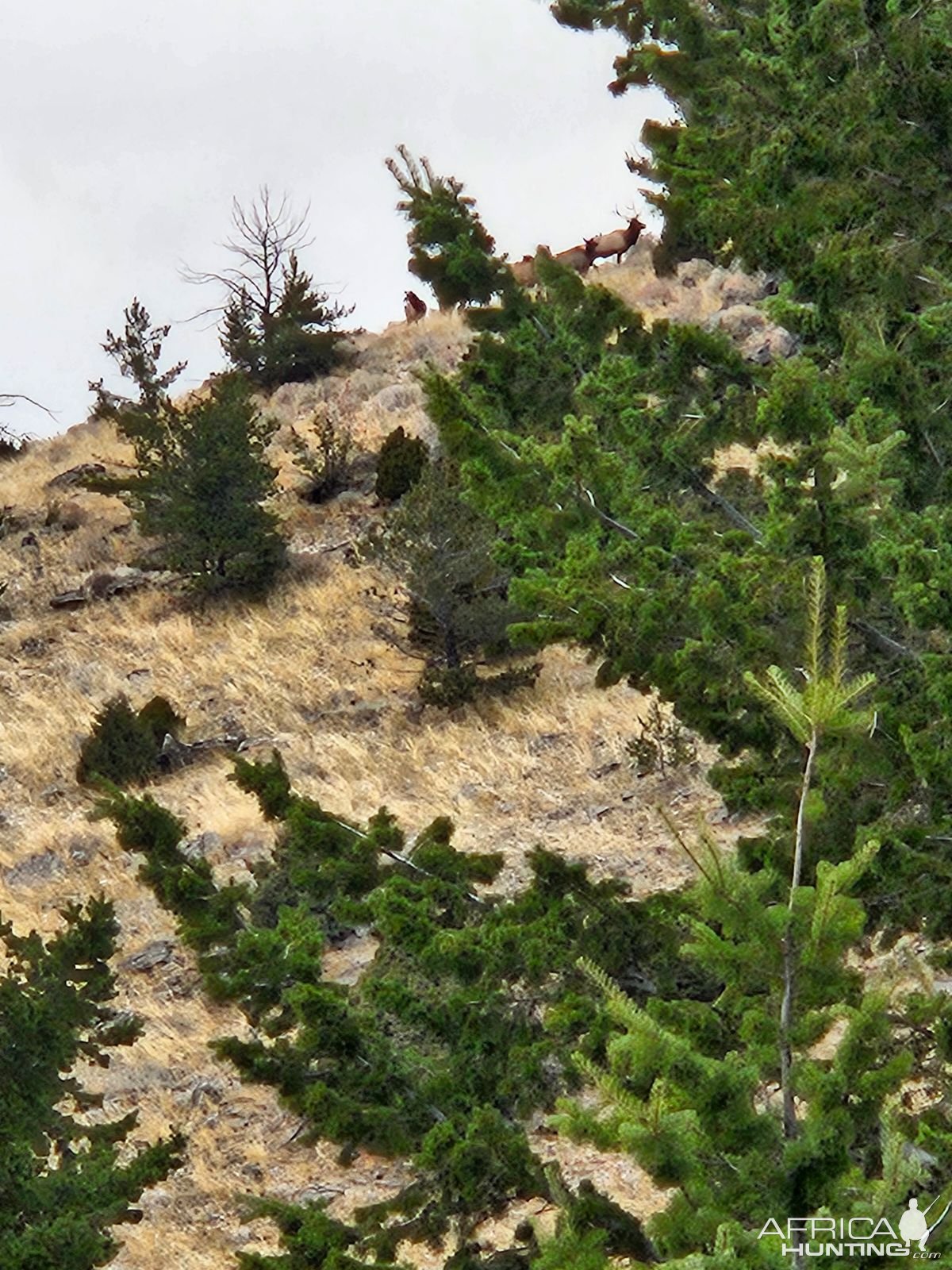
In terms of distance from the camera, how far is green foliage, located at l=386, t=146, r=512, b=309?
991 centimetres

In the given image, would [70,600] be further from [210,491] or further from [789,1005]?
[789,1005]

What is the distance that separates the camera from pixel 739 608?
22.1 ft

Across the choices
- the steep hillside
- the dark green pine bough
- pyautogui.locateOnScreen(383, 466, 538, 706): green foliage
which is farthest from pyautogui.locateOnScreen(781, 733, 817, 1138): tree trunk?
pyautogui.locateOnScreen(383, 466, 538, 706): green foliage

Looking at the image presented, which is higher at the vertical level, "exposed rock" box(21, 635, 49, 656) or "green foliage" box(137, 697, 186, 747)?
"exposed rock" box(21, 635, 49, 656)

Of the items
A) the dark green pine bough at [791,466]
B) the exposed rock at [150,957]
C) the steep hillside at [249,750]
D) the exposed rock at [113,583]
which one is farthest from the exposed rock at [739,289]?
the dark green pine bough at [791,466]

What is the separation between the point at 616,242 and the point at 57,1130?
29815mm

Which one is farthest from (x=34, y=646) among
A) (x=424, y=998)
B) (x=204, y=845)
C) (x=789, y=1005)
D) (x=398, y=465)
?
(x=789, y=1005)

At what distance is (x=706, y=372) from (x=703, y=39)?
272cm

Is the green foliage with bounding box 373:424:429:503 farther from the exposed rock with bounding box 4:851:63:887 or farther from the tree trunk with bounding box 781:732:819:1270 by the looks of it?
the tree trunk with bounding box 781:732:819:1270

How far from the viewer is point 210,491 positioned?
79.0ft

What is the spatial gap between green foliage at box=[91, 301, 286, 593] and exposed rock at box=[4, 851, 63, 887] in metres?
7.26

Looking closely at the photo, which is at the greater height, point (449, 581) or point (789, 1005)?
point (449, 581)

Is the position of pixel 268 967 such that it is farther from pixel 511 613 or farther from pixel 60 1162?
pixel 511 613

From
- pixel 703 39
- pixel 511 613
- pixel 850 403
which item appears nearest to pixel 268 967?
pixel 850 403
